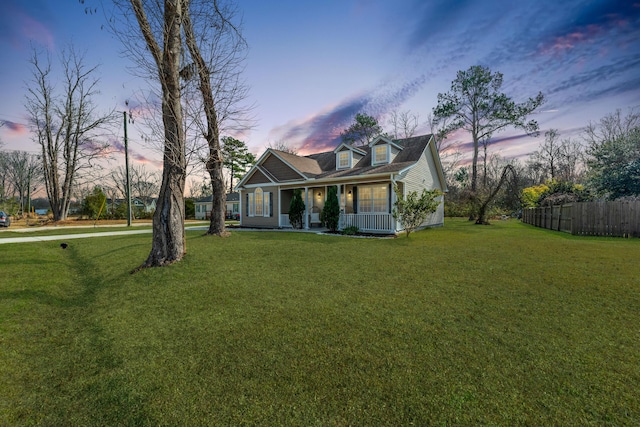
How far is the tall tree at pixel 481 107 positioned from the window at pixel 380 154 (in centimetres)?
1370

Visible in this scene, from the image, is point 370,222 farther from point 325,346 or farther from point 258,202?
point 325,346

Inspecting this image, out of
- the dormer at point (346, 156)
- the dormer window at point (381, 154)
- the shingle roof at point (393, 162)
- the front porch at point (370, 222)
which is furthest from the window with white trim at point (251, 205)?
the dormer window at point (381, 154)

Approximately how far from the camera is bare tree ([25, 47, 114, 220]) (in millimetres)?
20734

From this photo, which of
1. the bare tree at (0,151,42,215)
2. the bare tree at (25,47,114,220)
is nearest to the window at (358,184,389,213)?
the bare tree at (25,47,114,220)

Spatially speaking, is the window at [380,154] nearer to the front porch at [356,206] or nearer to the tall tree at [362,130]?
the front porch at [356,206]

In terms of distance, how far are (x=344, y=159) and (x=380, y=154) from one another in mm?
2372

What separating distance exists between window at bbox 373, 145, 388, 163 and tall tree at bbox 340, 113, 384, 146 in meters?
15.5

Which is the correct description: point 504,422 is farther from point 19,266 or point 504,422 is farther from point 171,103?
point 19,266

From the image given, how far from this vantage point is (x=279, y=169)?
1680cm

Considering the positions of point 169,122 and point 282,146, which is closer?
point 169,122

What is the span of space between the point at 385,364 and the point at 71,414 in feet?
8.49

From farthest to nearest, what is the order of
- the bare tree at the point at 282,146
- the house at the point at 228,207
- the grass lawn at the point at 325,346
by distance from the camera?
1. the house at the point at 228,207
2. the bare tree at the point at 282,146
3. the grass lawn at the point at 325,346

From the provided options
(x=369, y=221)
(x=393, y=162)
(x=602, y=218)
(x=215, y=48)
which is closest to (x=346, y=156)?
(x=393, y=162)

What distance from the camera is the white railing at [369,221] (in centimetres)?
1253
